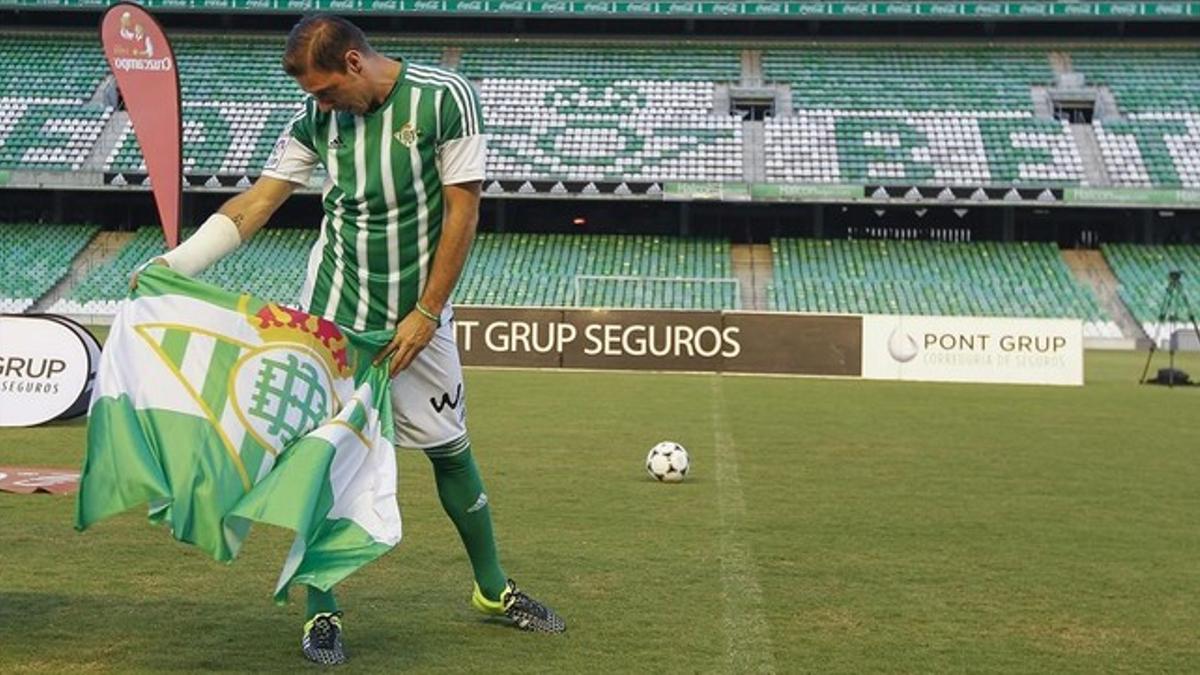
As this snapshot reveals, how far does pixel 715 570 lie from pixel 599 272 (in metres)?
37.4

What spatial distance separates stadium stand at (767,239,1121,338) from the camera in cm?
4222

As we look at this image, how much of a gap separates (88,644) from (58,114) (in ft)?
148

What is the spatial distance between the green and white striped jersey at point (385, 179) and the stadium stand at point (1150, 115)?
42.1m

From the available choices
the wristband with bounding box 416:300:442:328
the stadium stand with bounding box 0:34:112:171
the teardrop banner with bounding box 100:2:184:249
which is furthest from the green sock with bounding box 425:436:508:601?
the stadium stand with bounding box 0:34:112:171

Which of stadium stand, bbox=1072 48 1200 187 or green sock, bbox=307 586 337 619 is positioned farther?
stadium stand, bbox=1072 48 1200 187

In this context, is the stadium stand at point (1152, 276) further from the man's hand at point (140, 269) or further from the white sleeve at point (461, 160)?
the man's hand at point (140, 269)

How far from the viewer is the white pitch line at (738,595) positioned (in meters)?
5.41

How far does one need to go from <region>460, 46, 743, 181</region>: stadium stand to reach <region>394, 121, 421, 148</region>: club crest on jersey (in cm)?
3967

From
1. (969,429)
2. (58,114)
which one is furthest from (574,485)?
(58,114)

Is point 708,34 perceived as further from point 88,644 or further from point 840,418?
point 88,644

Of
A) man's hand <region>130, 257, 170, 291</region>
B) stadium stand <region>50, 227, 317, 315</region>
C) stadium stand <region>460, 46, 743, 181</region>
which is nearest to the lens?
man's hand <region>130, 257, 170, 291</region>

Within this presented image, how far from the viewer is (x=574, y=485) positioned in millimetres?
10758

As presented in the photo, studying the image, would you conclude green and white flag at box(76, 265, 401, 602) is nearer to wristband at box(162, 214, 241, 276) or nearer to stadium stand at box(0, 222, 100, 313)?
Answer: wristband at box(162, 214, 241, 276)

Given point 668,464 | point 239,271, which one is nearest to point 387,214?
point 668,464
